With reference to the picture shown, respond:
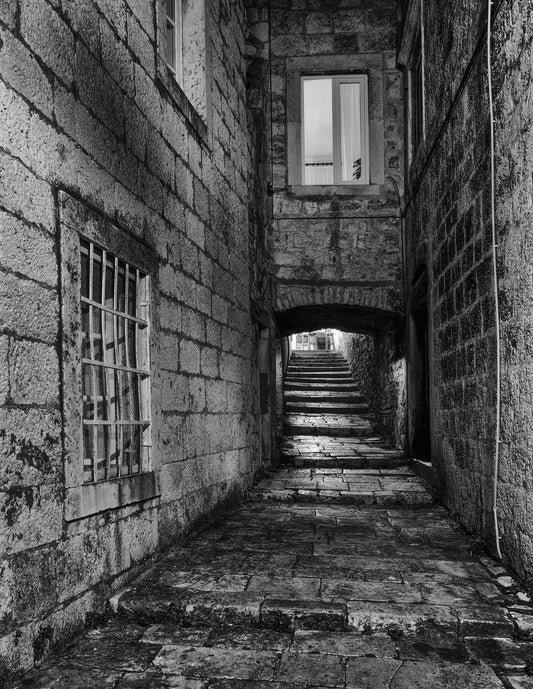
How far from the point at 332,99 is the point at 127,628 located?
7226 mm

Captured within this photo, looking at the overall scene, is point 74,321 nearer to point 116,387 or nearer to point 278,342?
point 116,387

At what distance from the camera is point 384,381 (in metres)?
9.73

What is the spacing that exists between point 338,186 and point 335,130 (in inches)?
30.5

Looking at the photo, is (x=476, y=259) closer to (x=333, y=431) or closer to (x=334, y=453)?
(x=334, y=453)

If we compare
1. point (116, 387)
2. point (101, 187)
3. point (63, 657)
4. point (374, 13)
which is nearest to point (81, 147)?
point (101, 187)

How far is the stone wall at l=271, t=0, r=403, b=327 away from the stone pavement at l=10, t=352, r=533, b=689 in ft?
13.6

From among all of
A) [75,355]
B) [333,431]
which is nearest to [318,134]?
[333,431]

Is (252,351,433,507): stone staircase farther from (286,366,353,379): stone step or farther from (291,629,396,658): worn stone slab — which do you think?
(291,629,396,658): worn stone slab

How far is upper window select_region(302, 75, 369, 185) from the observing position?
830 cm

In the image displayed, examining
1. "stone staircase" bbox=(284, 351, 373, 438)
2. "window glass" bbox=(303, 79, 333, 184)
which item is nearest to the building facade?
"window glass" bbox=(303, 79, 333, 184)

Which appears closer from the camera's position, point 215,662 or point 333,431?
point 215,662

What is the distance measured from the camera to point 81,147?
3.06 metres

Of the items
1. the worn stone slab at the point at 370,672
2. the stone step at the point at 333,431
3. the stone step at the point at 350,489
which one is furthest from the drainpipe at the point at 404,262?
the worn stone slab at the point at 370,672

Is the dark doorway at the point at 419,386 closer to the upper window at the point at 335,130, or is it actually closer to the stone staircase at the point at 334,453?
the stone staircase at the point at 334,453
